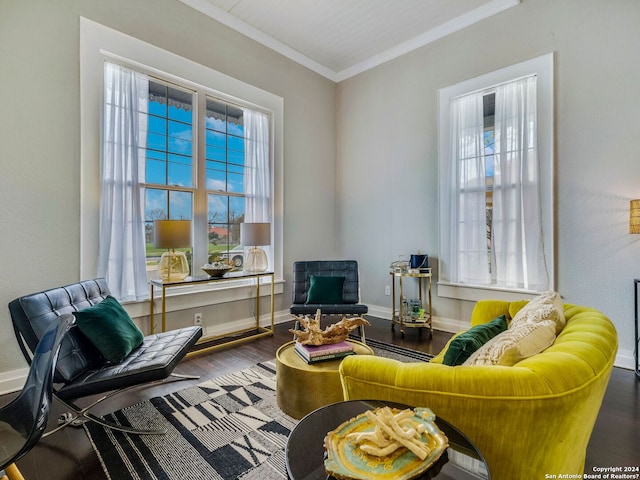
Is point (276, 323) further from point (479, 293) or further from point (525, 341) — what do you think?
point (525, 341)

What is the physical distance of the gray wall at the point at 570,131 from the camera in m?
2.77

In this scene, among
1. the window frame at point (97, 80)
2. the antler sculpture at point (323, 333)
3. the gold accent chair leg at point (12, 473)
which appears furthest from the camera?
the window frame at point (97, 80)

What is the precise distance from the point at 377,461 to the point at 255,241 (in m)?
2.89

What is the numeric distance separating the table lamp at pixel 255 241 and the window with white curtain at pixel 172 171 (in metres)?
0.26

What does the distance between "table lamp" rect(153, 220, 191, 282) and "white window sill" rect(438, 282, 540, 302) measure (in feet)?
9.36

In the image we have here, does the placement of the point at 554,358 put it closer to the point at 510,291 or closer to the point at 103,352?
the point at 103,352

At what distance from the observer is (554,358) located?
3.25 ft

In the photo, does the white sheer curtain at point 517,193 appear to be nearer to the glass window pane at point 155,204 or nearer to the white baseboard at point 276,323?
the white baseboard at point 276,323

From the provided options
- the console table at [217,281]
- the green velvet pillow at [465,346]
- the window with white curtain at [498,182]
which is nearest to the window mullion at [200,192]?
the console table at [217,281]

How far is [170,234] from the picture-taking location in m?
2.84

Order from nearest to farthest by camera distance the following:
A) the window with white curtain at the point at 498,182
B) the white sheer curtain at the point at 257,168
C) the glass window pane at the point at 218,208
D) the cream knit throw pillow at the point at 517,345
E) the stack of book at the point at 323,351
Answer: the cream knit throw pillow at the point at 517,345, the stack of book at the point at 323,351, the window with white curtain at the point at 498,182, the glass window pane at the point at 218,208, the white sheer curtain at the point at 257,168

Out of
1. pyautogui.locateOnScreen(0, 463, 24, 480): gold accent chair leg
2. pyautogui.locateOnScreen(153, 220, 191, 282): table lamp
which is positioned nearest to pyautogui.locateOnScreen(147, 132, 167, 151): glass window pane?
pyautogui.locateOnScreen(153, 220, 191, 282): table lamp

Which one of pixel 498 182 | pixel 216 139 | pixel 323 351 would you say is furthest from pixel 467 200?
pixel 216 139

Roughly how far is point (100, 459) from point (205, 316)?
1877mm
